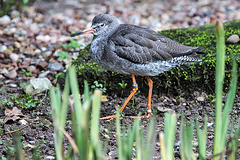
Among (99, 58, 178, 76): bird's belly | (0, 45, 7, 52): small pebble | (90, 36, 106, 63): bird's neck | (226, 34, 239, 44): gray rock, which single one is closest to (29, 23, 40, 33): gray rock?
(0, 45, 7, 52): small pebble

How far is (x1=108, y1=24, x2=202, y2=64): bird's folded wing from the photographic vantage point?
15.2ft

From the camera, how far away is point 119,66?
4.63 m

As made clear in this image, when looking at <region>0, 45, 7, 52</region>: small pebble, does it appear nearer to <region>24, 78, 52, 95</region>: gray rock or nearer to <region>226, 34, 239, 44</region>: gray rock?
<region>24, 78, 52, 95</region>: gray rock

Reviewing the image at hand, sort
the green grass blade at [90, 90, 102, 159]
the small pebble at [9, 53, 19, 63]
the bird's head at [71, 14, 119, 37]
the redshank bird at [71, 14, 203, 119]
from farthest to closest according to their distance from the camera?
the small pebble at [9, 53, 19, 63] → the bird's head at [71, 14, 119, 37] → the redshank bird at [71, 14, 203, 119] → the green grass blade at [90, 90, 102, 159]

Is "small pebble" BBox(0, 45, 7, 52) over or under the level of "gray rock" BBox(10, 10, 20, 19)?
under

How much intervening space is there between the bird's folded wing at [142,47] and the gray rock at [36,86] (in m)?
1.32

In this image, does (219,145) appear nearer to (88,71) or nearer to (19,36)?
(88,71)

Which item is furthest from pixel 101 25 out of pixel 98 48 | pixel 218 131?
pixel 218 131

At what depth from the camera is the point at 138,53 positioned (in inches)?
182

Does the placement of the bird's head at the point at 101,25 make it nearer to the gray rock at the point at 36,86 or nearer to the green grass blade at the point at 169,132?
the gray rock at the point at 36,86

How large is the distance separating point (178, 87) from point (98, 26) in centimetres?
147

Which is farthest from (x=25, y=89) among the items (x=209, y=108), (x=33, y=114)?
(x=209, y=108)

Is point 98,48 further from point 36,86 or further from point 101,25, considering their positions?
point 36,86

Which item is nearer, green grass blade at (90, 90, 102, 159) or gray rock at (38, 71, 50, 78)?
green grass blade at (90, 90, 102, 159)
